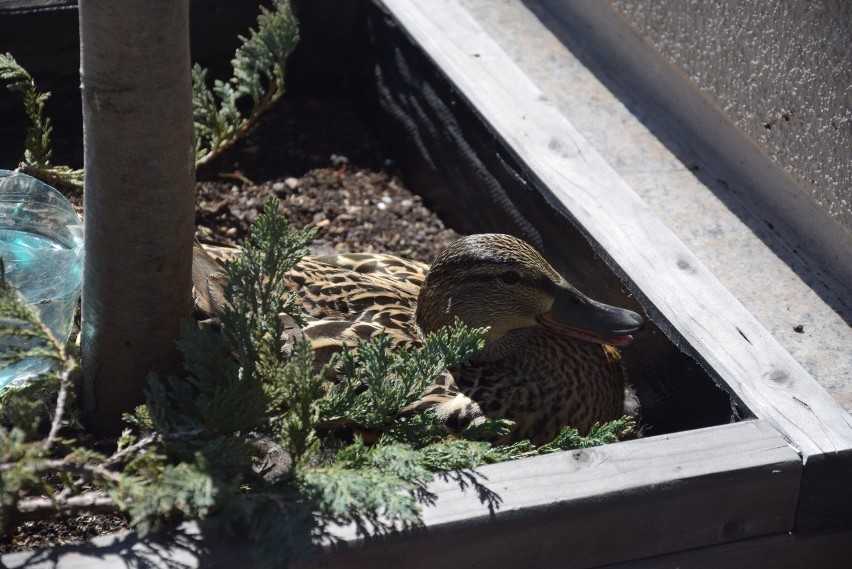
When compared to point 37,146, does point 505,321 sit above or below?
below

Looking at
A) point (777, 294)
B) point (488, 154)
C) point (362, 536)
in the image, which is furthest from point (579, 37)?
point (362, 536)

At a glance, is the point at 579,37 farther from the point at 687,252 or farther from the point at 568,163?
the point at 687,252

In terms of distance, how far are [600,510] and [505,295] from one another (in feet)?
2.85

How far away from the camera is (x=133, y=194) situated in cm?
214

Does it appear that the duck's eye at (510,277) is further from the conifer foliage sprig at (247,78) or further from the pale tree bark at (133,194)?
the conifer foliage sprig at (247,78)

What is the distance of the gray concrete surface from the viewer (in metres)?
3.14

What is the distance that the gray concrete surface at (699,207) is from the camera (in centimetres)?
314

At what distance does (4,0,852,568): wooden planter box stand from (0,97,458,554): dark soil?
20 centimetres

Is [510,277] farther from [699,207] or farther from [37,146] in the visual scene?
[37,146]

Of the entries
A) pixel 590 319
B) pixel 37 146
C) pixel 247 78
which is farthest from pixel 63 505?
pixel 247 78

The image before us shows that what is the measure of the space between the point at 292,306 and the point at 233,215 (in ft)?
5.15

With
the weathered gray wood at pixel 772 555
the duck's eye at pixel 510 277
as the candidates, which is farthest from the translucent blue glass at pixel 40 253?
the weathered gray wood at pixel 772 555

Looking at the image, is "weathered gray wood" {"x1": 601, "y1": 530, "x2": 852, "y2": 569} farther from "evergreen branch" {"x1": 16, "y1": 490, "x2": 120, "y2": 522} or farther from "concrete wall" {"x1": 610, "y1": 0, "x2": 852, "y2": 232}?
"concrete wall" {"x1": 610, "y1": 0, "x2": 852, "y2": 232}

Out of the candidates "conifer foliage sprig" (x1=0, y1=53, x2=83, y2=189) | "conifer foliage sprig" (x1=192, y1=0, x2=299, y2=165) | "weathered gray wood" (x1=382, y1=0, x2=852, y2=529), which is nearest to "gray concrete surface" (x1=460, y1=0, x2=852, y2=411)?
"weathered gray wood" (x1=382, y1=0, x2=852, y2=529)
